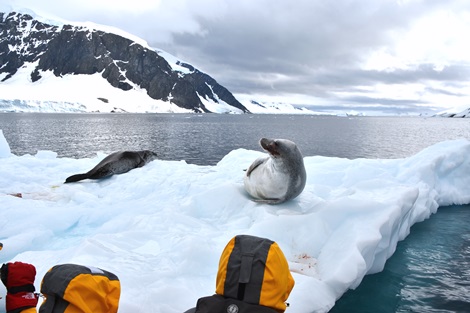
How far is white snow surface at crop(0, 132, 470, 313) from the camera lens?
4.14 m

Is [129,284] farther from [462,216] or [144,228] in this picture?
[462,216]

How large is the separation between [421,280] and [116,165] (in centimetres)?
825

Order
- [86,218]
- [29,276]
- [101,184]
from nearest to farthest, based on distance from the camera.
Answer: [29,276]
[86,218]
[101,184]

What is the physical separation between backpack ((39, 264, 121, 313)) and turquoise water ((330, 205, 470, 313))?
3.06 metres

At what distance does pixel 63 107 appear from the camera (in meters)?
146

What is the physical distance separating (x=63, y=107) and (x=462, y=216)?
158941mm

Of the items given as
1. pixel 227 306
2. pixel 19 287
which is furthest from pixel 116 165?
pixel 227 306

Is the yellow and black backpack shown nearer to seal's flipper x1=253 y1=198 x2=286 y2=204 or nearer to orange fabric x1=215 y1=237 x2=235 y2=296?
orange fabric x1=215 y1=237 x2=235 y2=296

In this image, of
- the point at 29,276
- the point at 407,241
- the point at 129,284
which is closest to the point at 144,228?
the point at 129,284

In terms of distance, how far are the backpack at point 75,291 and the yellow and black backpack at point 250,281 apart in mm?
735

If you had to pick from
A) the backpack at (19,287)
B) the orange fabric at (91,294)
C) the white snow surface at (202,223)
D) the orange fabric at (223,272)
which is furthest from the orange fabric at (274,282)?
the backpack at (19,287)

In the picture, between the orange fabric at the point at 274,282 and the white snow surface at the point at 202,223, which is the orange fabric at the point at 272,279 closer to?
the orange fabric at the point at 274,282

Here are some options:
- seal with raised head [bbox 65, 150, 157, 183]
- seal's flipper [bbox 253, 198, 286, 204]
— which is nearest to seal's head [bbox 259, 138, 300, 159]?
seal's flipper [bbox 253, 198, 286, 204]

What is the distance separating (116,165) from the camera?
10.3 metres
